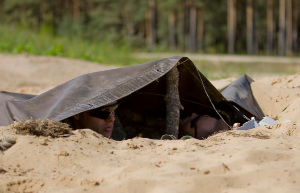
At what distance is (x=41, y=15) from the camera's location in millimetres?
43688

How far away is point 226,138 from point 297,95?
2.32m

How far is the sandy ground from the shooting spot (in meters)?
2.91

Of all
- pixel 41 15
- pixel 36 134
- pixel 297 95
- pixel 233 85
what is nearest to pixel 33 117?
pixel 36 134

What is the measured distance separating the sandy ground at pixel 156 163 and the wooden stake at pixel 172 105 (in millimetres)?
887

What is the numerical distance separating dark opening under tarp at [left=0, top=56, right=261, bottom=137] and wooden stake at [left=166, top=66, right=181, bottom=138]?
0.12 meters

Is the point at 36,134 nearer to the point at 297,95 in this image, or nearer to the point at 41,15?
the point at 297,95

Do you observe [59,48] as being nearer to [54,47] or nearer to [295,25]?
[54,47]

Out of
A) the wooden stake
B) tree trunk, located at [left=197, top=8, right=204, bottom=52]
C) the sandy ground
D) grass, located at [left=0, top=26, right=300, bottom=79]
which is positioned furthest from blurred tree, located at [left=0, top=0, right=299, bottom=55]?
the sandy ground

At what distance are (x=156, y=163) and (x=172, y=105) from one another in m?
1.76

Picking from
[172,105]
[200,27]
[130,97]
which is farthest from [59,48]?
[200,27]

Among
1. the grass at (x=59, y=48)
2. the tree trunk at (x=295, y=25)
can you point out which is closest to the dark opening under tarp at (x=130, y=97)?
the grass at (x=59, y=48)

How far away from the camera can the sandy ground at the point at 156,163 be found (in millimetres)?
2908

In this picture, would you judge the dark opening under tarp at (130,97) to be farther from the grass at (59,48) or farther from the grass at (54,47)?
the grass at (54,47)

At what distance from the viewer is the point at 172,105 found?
4953mm
